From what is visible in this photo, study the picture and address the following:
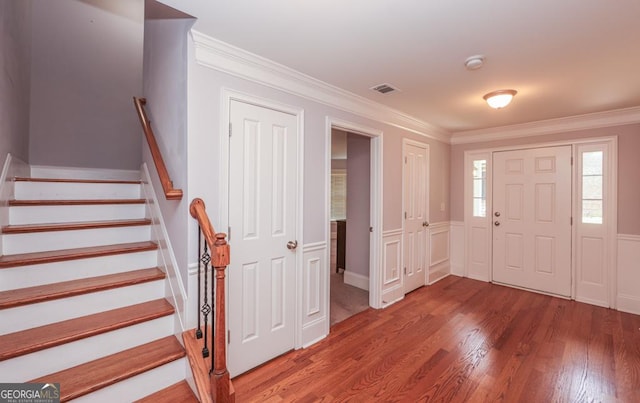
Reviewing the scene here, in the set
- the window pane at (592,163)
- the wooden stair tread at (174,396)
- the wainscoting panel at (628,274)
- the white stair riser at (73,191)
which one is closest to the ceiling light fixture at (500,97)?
the window pane at (592,163)

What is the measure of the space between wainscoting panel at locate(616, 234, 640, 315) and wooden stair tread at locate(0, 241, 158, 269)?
5025mm

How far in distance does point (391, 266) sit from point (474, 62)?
237 centimetres

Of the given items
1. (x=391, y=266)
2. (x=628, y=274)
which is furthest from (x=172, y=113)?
(x=628, y=274)

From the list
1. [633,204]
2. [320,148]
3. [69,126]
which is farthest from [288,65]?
[633,204]

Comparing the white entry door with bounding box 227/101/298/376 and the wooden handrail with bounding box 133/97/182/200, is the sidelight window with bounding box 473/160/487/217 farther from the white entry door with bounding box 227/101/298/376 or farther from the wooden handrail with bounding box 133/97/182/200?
the wooden handrail with bounding box 133/97/182/200

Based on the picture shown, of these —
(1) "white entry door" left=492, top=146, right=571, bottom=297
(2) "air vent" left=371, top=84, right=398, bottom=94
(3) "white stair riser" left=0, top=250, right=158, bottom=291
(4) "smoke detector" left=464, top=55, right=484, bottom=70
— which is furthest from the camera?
(1) "white entry door" left=492, top=146, right=571, bottom=297

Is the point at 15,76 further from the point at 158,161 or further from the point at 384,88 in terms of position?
the point at 384,88

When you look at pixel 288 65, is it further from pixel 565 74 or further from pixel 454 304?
pixel 454 304

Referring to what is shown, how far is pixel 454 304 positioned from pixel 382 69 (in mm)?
2878

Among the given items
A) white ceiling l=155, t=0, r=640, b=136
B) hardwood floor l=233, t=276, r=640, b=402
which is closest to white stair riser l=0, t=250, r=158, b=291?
hardwood floor l=233, t=276, r=640, b=402

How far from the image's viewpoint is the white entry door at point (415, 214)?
3836mm

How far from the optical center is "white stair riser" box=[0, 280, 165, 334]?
1.50 m

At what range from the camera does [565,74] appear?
2.38 m

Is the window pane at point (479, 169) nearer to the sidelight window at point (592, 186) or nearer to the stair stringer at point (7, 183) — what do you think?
the sidelight window at point (592, 186)
